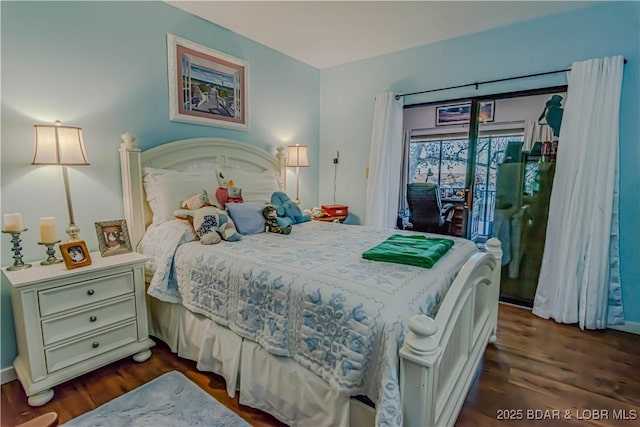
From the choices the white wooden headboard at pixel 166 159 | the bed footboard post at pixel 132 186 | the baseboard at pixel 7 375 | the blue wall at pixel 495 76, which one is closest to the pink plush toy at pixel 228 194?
the white wooden headboard at pixel 166 159

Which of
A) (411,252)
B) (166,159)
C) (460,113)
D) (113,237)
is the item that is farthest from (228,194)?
(460,113)

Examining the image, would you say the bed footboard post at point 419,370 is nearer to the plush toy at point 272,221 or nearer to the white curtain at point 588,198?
the plush toy at point 272,221

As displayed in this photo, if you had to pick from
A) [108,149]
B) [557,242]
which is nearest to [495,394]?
[557,242]

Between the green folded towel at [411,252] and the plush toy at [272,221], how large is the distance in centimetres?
86

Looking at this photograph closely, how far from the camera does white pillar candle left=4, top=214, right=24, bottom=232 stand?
1775 mm

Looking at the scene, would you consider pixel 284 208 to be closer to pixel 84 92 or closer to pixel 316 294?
pixel 316 294

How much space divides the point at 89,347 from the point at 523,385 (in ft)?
8.51

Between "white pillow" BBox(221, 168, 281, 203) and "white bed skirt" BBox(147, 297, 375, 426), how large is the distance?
119cm

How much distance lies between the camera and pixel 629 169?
99.0 inches

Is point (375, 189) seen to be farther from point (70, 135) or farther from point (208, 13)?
point (70, 135)

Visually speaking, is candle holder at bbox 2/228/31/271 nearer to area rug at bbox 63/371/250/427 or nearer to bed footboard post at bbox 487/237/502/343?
area rug at bbox 63/371/250/427

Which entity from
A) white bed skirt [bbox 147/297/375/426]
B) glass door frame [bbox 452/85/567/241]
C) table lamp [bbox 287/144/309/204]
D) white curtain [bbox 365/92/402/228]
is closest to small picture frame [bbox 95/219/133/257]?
white bed skirt [bbox 147/297/375/426]

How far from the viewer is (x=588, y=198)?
2.57 meters

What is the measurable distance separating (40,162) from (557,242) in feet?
12.5
